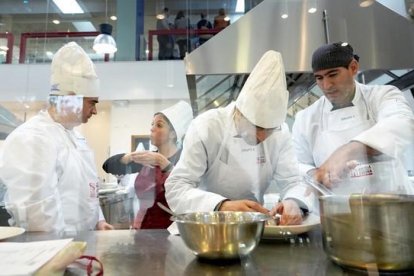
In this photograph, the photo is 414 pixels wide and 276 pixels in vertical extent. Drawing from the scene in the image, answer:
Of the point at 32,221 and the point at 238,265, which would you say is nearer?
the point at 238,265

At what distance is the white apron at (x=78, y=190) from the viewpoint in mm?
1058

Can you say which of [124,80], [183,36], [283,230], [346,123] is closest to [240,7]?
[183,36]

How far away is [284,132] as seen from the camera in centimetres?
109

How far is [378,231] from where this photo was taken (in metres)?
0.42

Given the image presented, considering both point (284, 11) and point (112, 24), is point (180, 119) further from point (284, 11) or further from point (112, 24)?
Answer: point (112, 24)

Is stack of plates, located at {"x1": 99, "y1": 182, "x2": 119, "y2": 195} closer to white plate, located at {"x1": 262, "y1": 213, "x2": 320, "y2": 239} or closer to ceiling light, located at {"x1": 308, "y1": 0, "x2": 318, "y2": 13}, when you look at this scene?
white plate, located at {"x1": 262, "y1": 213, "x2": 320, "y2": 239}

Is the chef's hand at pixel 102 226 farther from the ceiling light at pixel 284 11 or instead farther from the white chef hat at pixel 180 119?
the ceiling light at pixel 284 11

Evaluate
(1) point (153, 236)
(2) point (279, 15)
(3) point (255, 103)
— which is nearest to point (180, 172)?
(1) point (153, 236)

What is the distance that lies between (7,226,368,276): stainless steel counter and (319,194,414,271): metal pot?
4 centimetres

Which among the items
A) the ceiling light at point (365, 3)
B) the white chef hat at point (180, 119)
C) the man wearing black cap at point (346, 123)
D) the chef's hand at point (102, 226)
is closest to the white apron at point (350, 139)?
the man wearing black cap at point (346, 123)

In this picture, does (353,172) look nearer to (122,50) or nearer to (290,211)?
(290,211)

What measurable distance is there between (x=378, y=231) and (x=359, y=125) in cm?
72

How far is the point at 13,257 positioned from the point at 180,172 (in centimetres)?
50

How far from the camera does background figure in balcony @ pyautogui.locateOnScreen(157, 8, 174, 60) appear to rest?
8.50 feet
